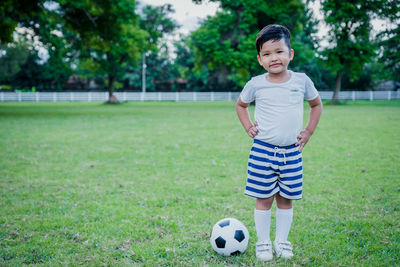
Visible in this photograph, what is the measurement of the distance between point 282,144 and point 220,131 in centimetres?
875

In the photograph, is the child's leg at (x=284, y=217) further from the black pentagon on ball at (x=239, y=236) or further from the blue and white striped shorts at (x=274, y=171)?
the black pentagon on ball at (x=239, y=236)

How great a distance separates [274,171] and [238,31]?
27.0 meters

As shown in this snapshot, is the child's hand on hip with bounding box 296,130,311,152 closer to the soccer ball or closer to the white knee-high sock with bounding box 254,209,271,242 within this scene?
the white knee-high sock with bounding box 254,209,271,242

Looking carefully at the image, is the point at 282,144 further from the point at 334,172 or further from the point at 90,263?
the point at 334,172

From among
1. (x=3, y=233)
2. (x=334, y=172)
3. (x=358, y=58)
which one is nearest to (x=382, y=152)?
(x=334, y=172)

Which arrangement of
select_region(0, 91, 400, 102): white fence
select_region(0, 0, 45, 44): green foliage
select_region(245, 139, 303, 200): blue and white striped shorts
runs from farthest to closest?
select_region(0, 91, 400, 102): white fence → select_region(0, 0, 45, 44): green foliage → select_region(245, 139, 303, 200): blue and white striped shorts

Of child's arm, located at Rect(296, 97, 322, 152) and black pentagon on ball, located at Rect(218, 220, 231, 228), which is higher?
child's arm, located at Rect(296, 97, 322, 152)

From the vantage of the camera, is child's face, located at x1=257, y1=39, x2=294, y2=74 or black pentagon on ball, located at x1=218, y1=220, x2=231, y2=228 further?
black pentagon on ball, located at x1=218, y1=220, x2=231, y2=228

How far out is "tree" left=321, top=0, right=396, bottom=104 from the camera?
2869 cm

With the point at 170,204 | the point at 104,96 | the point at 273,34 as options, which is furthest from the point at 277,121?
the point at 104,96

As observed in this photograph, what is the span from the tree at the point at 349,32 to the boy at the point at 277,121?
2922 centimetres

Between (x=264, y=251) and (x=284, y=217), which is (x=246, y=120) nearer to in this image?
(x=284, y=217)

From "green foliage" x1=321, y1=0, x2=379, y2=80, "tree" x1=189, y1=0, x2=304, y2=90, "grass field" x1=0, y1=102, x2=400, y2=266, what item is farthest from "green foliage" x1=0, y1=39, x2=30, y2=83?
"grass field" x1=0, y1=102, x2=400, y2=266

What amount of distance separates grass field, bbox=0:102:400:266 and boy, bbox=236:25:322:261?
0.64 meters
